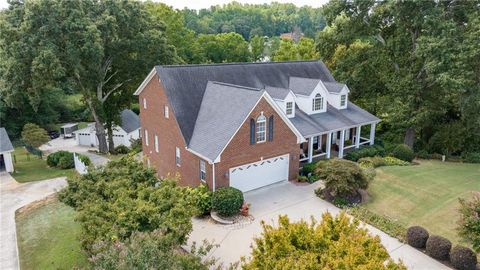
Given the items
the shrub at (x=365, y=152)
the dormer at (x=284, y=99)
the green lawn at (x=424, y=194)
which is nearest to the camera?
the green lawn at (x=424, y=194)

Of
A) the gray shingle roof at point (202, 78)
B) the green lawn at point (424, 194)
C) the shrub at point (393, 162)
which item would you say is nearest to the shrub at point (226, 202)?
the gray shingle roof at point (202, 78)

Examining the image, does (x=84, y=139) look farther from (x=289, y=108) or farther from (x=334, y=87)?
(x=334, y=87)

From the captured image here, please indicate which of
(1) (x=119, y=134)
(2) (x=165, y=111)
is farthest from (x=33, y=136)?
(2) (x=165, y=111)

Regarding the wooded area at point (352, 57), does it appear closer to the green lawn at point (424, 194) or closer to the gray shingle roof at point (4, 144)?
the gray shingle roof at point (4, 144)

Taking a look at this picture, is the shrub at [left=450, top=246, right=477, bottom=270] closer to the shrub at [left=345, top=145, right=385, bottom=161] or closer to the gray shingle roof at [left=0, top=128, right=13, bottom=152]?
the shrub at [left=345, top=145, right=385, bottom=161]

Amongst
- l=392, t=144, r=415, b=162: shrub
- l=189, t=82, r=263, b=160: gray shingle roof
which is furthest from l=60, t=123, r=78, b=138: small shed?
l=392, t=144, r=415, b=162: shrub

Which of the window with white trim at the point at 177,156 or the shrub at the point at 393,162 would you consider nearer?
the window with white trim at the point at 177,156
